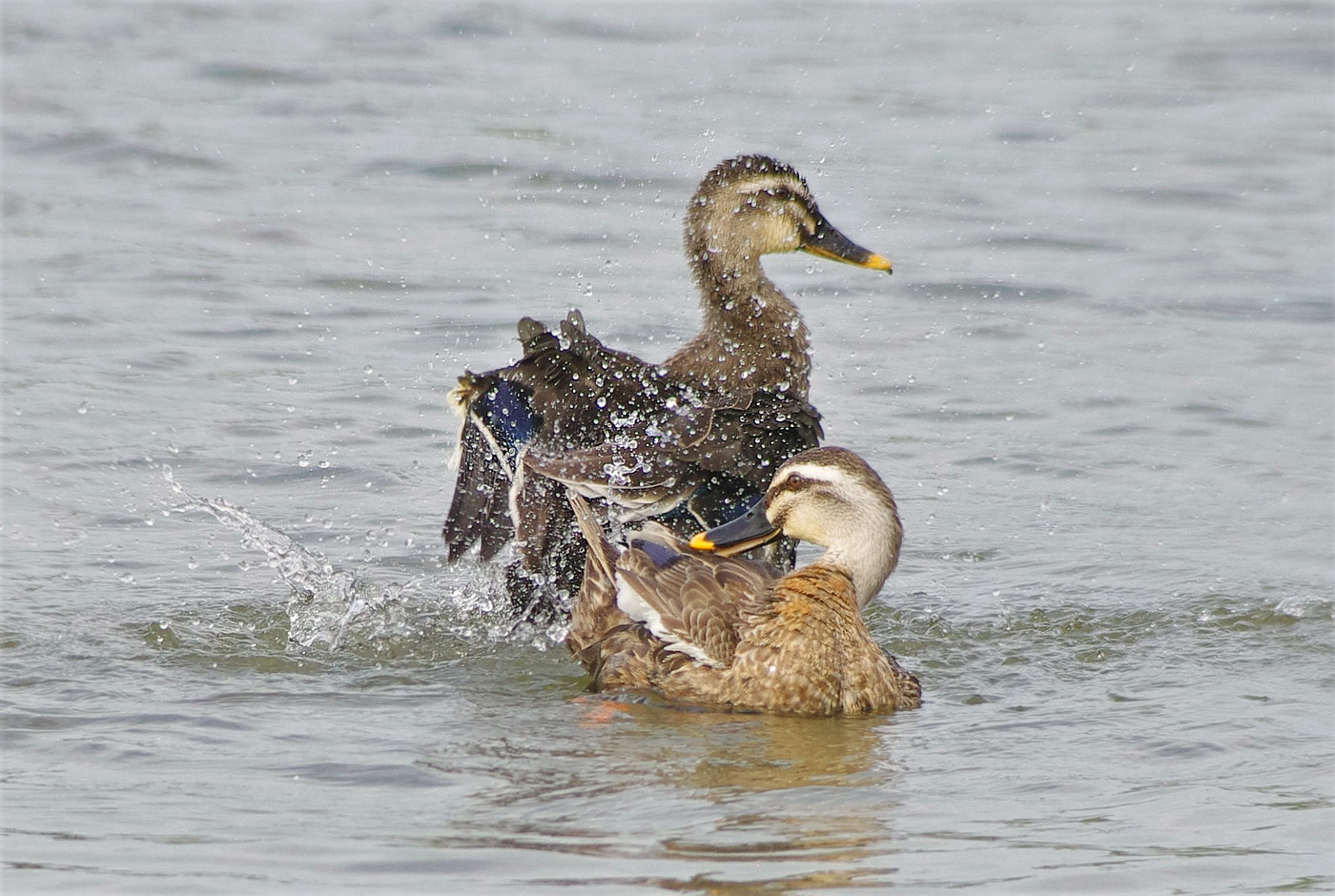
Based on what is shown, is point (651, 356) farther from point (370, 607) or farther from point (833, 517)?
point (833, 517)

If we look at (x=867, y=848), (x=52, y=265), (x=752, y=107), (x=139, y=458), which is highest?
(x=752, y=107)

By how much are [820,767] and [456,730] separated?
3.56 feet

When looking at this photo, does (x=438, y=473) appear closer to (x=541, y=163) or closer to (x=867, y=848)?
(x=867, y=848)

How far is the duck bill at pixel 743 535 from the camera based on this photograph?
622 centimetres

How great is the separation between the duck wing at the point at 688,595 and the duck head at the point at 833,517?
3.4 inches

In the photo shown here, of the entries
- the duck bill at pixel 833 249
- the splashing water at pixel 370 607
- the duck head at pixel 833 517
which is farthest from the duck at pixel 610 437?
the duck bill at pixel 833 249

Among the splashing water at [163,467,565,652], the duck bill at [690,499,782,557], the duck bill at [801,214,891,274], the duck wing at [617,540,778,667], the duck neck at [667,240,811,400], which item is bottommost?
the splashing water at [163,467,565,652]

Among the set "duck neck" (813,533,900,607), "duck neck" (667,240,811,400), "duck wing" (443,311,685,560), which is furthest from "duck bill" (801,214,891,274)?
"duck neck" (813,533,900,607)

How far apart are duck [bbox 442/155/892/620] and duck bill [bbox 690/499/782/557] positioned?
17 centimetres

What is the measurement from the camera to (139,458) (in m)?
8.61

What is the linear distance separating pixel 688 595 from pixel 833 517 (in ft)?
1.71

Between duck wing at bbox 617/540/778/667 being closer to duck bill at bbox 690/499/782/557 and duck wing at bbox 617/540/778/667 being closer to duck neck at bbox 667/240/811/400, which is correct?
duck bill at bbox 690/499/782/557

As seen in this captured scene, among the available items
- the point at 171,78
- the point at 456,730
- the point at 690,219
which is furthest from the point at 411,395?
the point at 171,78

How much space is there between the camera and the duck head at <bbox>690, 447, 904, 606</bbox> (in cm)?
611
